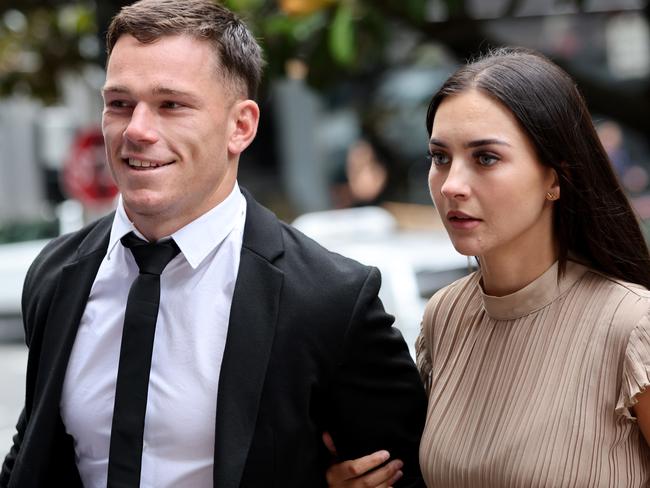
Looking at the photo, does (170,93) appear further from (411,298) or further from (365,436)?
(411,298)

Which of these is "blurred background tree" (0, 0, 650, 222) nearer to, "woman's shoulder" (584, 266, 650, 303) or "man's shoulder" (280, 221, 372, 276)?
"man's shoulder" (280, 221, 372, 276)

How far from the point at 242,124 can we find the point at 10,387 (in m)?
7.66

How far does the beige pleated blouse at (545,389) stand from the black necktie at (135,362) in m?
0.65

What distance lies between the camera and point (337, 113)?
20938 millimetres

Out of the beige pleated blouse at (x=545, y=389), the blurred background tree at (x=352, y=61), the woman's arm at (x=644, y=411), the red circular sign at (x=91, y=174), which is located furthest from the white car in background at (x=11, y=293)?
the woman's arm at (x=644, y=411)

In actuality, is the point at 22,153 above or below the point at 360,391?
below

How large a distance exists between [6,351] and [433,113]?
959cm

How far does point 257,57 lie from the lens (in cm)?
279

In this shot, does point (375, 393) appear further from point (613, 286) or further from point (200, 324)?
point (613, 286)

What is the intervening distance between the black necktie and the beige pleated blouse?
25.8 inches

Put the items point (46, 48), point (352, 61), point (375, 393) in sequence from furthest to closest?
point (46, 48) < point (352, 61) < point (375, 393)

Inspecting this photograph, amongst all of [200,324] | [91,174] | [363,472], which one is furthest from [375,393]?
[91,174]

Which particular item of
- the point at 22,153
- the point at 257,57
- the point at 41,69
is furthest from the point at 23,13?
the point at 22,153

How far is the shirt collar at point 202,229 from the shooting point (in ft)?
8.61
